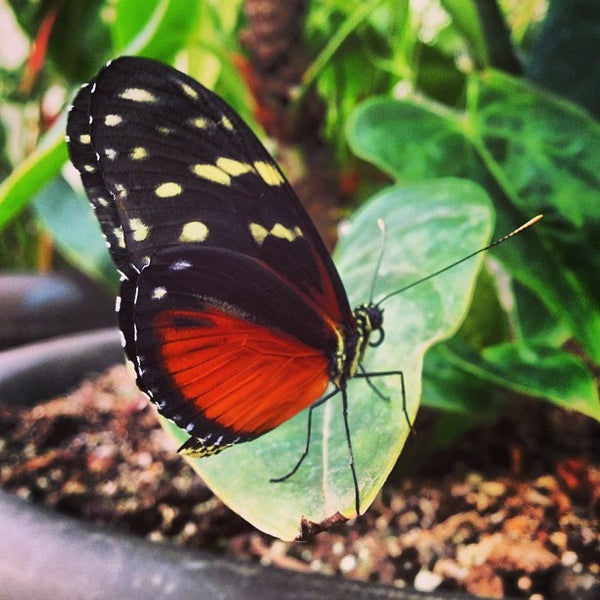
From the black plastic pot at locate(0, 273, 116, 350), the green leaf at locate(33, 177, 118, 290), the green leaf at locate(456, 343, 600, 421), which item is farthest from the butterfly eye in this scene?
the black plastic pot at locate(0, 273, 116, 350)

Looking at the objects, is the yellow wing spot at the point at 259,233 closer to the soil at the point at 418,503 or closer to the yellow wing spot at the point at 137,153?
the yellow wing spot at the point at 137,153

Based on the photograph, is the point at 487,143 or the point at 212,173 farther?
the point at 487,143

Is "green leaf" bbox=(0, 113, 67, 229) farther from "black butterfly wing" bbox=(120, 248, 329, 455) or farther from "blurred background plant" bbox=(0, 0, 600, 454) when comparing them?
"black butterfly wing" bbox=(120, 248, 329, 455)

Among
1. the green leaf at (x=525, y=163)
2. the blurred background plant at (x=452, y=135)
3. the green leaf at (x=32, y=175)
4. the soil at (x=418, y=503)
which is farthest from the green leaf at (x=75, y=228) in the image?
the green leaf at (x=525, y=163)

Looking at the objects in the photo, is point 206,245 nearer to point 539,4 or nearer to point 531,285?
point 531,285

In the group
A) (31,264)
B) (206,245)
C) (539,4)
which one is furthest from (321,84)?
(31,264)

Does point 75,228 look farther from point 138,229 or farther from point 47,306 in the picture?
point 138,229

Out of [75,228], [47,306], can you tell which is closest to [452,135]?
[75,228]
